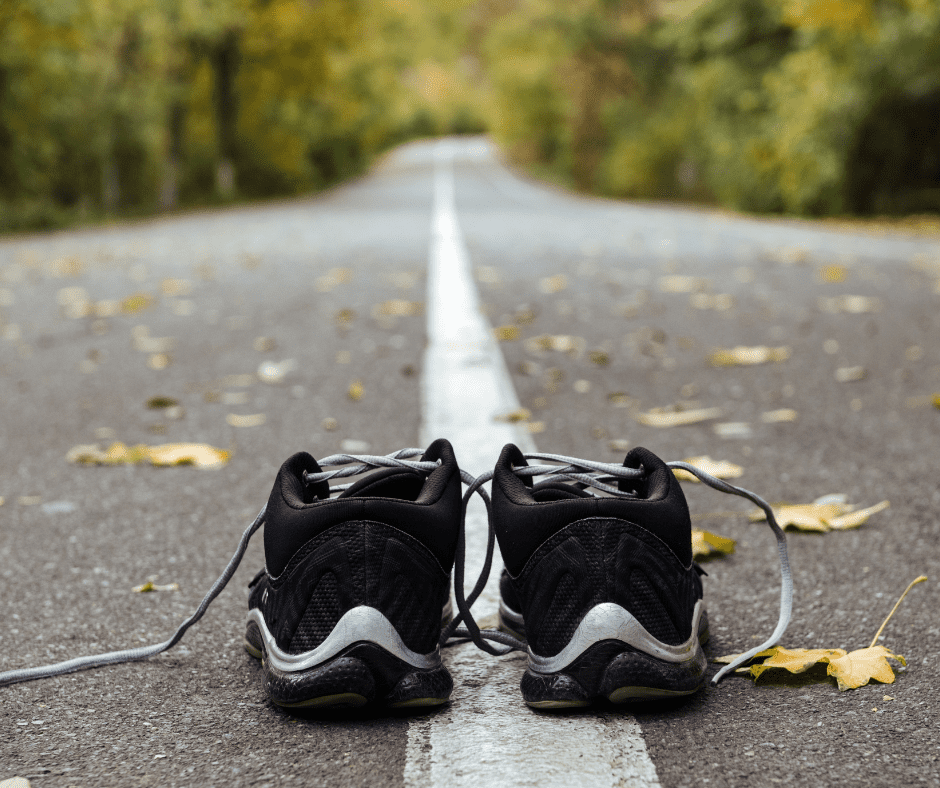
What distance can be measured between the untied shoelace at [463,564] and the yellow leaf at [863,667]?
10 centimetres

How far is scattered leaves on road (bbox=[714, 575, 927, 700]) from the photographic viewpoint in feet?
5.27

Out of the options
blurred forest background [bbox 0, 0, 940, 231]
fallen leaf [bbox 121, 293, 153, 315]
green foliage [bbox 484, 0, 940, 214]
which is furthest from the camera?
blurred forest background [bbox 0, 0, 940, 231]

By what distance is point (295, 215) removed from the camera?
17.9m

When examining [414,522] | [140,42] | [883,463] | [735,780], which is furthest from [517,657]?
[140,42]

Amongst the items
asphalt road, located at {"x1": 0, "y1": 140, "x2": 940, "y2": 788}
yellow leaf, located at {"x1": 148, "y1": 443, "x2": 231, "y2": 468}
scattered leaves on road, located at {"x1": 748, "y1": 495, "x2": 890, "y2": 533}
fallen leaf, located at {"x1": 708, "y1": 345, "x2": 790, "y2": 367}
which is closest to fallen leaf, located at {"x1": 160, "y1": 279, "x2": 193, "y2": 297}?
asphalt road, located at {"x1": 0, "y1": 140, "x2": 940, "y2": 788}

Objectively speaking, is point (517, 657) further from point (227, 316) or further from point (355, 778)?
point (227, 316)

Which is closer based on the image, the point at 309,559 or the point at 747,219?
the point at 309,559

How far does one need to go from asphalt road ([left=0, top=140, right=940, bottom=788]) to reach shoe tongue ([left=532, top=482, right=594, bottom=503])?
330mm

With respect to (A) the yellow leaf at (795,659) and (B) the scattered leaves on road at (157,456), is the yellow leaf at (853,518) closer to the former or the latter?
(A) the yellow leaf at (795,659)

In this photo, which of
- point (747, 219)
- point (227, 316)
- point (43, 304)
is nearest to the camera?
point (227, 316)

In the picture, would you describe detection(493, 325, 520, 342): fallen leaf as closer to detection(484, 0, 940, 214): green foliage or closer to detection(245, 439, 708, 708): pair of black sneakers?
detection(245, 439, 708, 708): pair of black sneakers

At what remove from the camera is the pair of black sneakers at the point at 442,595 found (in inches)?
59.5

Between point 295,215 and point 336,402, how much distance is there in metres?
14.7

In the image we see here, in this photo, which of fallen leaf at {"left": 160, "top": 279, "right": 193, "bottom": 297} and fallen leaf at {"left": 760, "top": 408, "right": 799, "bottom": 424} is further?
fallen leaf at {"left": 160, "top": 279, "right": 193, "bottom": 297}
